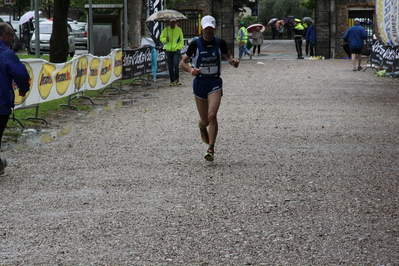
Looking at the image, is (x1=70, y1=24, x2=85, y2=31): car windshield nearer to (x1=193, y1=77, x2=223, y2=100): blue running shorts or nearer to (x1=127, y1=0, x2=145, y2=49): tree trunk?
(x1=127, y1=0, x2=145, y2=49): tree trunk

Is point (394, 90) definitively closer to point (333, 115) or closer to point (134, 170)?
point (333, 115)

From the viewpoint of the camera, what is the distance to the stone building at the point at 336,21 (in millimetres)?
39562

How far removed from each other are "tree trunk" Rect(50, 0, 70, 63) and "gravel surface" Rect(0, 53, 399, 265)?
29.9 feet

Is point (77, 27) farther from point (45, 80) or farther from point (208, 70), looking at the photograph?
point (208, 70)

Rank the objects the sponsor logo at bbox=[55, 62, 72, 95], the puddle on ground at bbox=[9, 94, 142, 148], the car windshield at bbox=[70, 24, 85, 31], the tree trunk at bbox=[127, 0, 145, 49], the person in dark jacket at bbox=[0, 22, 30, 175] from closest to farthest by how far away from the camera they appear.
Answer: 1. the person in dark jacket at bbox=[0, 22, 30, 175]
2. the puddle on ground at bbox=[9, 94, 142, 148]
3. the sponsor logo at bbox=[55, 62, 72, 95]
4. the tree trunk at bbox=[127, 0, 145, 49]
5. the car windshield at bbox=[70, 24, 85, 31]

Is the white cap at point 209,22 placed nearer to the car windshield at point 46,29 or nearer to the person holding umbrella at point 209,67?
the person holding umbrella at point 209,67

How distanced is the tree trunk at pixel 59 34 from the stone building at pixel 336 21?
64.8 feet

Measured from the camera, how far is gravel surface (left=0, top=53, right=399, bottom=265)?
531cm

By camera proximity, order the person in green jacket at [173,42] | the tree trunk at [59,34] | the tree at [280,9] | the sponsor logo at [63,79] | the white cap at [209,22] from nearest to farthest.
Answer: the white cap at [209,22] < the sponsor logo at [63,79] < the person in green jacket at [173,42] < the tree trunk at [59,34] < the tree at [280,9]

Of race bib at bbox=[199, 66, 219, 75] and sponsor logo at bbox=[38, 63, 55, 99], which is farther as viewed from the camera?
sponsor logo at bbox=[38, 63, 55, 99]

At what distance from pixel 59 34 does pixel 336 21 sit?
21448 millimetres

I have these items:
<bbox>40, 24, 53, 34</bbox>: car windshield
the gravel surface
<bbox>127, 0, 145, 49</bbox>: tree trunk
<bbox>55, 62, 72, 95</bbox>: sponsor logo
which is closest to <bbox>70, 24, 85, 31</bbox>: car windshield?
<bbox>40, 24, 53, 34</bbox>: car windshield

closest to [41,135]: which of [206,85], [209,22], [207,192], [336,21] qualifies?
[206,85]

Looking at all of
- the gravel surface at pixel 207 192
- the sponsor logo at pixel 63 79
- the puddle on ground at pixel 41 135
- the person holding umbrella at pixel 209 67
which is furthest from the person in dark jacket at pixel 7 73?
the sponsor logo at pixel 63 79
